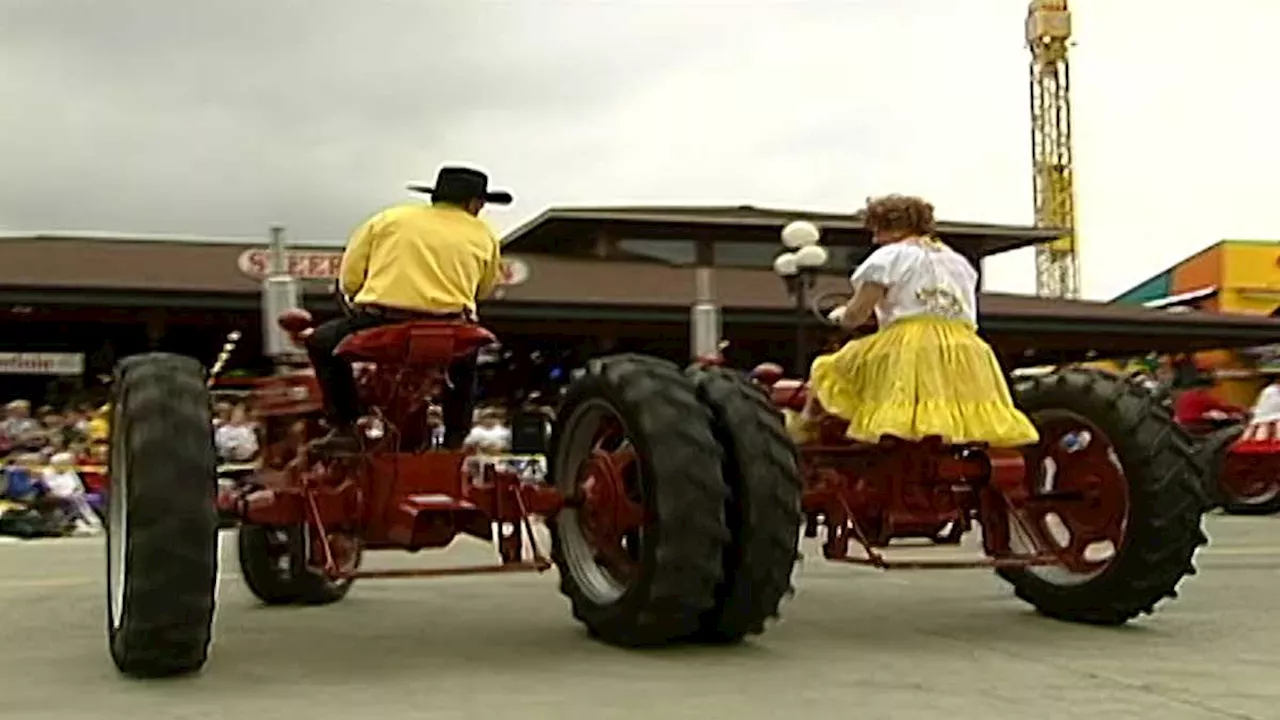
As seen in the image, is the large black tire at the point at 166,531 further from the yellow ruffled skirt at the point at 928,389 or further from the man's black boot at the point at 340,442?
the yellow ruffled skirt at the point at 928,389

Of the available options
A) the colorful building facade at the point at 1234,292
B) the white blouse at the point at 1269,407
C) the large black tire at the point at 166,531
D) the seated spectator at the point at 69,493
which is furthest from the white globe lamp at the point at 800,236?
the large black tire at the point at 166,531

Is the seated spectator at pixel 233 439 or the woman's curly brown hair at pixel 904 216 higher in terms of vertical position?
the woman's curly brown hair at pixel 904 216

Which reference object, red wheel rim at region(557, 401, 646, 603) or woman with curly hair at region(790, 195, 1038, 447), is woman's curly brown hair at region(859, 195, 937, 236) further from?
red wheel rim at region(557, 401, 646, 603)

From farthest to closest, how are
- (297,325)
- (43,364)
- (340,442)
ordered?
(43,364)
(297,325)
(340,442)

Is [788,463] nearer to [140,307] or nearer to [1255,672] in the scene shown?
[1255,672]

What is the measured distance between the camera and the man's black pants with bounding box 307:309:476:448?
6.49m

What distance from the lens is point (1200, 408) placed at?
19.6m

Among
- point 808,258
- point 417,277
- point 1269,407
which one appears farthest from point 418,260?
point 808,258

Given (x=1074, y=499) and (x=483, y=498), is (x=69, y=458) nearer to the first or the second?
(x=483, y=498)

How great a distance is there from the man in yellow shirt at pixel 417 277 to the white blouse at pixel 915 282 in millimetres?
1581

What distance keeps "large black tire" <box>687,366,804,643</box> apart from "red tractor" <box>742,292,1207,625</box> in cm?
60

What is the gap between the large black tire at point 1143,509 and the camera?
6.85 m

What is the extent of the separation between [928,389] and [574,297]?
22901 mm

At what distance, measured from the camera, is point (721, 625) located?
20.6ft
